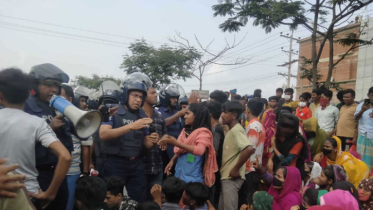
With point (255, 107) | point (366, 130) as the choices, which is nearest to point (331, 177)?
point (255, 107)

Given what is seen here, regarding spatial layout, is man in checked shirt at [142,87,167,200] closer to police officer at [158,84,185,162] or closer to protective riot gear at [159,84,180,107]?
police officer at [158,84,185,162]

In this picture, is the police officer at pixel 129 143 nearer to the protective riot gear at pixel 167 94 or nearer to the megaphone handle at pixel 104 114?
the megaphone handle at pixel 104 114

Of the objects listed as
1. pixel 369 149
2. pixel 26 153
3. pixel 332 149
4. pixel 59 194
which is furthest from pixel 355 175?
pixel 26 153

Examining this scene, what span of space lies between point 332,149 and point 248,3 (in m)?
7.09

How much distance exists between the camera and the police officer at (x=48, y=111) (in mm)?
2461

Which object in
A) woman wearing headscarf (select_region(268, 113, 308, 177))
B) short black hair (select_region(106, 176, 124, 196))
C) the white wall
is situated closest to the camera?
short black hair (select_region(106, 176, 124, 196))

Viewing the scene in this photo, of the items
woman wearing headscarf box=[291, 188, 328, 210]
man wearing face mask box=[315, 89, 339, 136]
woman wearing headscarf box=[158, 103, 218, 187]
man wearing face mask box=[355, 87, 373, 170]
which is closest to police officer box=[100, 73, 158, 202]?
woman wearing headscarf box=[158, 103, 218, 187]

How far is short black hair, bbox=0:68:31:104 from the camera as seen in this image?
2.02 metres

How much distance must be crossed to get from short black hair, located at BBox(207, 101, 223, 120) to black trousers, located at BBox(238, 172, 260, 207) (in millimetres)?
875

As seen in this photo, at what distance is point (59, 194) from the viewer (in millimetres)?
2619

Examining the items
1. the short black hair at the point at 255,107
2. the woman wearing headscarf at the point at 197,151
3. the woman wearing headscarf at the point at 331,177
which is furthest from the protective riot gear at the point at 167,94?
the woman wearing headscarf at the point at 331,177

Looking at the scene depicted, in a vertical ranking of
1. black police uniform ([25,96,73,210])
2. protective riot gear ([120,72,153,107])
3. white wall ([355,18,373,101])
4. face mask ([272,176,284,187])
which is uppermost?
white wall ([355,18,373,101])

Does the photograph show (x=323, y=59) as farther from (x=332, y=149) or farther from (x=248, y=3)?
(x=332, y=149)

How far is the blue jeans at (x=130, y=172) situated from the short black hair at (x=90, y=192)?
0.48 meters
